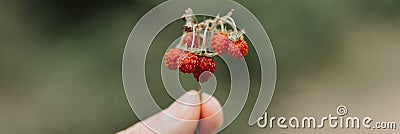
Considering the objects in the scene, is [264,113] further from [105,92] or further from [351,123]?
[105,92]

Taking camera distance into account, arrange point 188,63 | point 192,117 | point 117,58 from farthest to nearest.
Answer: point 117,58
point 188,63
point 192,117

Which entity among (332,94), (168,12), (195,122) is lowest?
(195,122)

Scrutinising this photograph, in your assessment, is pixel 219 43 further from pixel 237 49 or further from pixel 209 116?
pixel 209 116

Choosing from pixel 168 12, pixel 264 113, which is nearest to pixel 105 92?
pixel 168 12

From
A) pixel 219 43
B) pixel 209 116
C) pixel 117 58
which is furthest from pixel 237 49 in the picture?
pixel 117 58

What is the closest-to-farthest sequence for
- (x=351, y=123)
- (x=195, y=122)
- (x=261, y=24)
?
(x=195, y=122), (x=351, y=123), (x=261, y=24)

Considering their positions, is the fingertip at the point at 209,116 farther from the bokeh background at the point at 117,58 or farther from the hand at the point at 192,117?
the bokeh background at the point at 117,58

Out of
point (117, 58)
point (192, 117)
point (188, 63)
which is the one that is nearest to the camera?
point (192, 117)

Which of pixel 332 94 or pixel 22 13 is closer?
pixel 332 94
